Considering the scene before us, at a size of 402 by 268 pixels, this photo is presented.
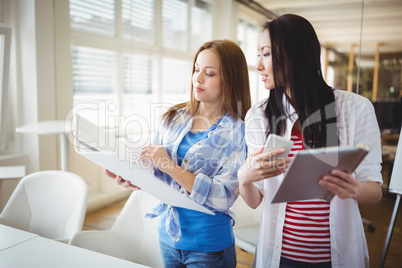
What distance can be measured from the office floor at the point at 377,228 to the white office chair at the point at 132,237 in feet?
4.25

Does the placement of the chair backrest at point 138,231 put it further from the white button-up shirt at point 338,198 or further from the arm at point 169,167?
the white button-up shirt at point 338,198

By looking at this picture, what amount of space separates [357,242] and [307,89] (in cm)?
49

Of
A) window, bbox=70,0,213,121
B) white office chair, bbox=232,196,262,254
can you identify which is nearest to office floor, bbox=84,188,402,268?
white office chair, bbox=232,196,262,254

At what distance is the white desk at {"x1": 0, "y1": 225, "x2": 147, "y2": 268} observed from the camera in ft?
3.80

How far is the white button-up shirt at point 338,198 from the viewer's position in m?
1.01

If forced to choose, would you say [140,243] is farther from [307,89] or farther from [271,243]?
[307,89]

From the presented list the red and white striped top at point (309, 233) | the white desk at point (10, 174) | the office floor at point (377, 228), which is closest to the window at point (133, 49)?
the office floor at point (377, 228)

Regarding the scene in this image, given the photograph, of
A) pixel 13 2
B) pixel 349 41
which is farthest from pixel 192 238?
pixel 13 2

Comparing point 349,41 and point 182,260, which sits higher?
point 349,41

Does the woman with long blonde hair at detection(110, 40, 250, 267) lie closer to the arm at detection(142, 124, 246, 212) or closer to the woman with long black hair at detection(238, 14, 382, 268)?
the arm at detection(142, 124, 246, 212)

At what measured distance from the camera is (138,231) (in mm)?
1627

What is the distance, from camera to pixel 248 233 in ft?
6.91

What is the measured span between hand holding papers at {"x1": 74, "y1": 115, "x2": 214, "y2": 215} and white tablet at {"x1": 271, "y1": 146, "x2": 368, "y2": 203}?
0.35 metres

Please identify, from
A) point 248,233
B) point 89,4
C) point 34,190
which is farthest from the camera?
point 89,4
